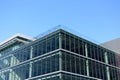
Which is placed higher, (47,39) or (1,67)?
(47,39)

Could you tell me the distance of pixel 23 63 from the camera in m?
48.2

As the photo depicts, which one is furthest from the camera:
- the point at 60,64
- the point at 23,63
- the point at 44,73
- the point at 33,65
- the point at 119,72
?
the point at 119,72

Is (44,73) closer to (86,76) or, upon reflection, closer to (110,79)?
(86,76)

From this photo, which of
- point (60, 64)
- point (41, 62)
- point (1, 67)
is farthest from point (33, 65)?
point (1, 67)

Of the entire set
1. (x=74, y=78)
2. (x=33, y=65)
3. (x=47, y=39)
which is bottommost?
(x=74, y=78)

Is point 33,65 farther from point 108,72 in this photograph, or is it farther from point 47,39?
point 108,72

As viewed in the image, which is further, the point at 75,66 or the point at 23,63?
the point at 23,63

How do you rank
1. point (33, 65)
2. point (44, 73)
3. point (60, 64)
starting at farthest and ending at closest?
point (33, 65) < point (44, 73) < point (60, 64)

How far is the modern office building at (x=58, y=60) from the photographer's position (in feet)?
131

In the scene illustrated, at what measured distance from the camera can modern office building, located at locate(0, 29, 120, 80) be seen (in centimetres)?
4000

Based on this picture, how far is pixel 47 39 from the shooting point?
43.8 m

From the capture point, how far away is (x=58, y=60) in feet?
129

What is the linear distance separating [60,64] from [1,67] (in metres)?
23.0

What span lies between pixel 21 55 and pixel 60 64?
14.8 meters
